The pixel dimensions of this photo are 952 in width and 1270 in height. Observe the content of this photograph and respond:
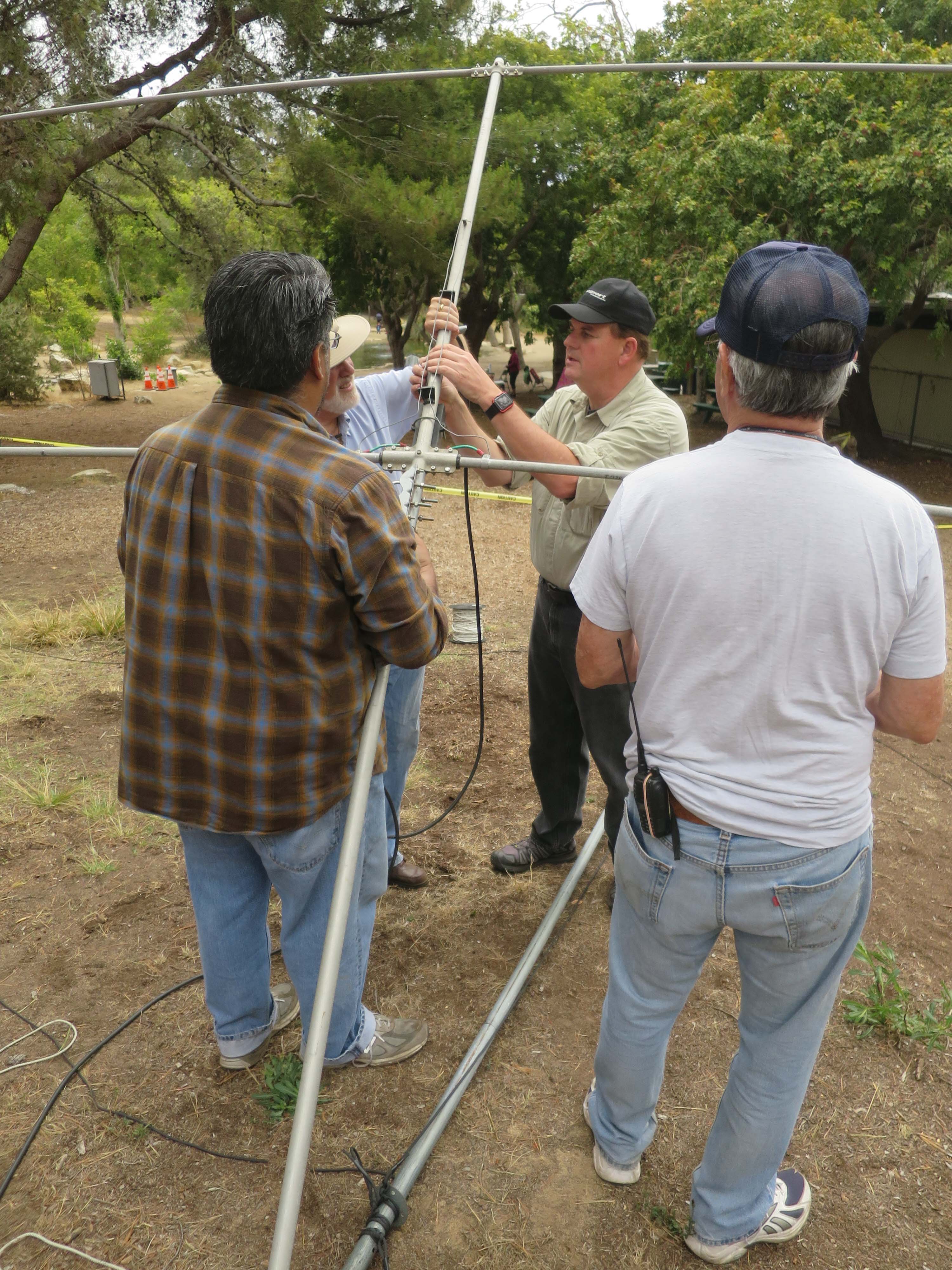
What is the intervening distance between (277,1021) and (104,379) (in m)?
19.2

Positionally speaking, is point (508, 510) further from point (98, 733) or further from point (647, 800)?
point (647, 800)

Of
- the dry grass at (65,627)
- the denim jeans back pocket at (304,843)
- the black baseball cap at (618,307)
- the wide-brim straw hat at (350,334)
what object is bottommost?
the dry grass at (65,627)

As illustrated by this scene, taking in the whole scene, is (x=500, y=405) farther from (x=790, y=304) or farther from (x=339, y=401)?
(x=790, y=304)

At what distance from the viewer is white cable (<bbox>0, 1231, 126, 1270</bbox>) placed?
192 cm

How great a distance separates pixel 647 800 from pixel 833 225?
1019 centimetres

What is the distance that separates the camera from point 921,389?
45.1 feet

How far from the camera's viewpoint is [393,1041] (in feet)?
8.20

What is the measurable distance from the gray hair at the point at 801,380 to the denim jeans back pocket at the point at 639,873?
0.77m

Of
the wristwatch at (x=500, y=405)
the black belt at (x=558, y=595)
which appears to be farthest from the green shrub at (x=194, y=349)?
the wristwatch at (x=500, y=405)

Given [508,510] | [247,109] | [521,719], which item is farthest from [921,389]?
[521,719]

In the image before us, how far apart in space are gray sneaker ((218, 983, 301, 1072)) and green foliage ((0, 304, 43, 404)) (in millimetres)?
17281

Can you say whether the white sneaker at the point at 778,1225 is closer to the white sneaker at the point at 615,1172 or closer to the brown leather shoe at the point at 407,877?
the white sneaker at the point at 615,1172

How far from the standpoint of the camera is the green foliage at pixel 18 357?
16.9m

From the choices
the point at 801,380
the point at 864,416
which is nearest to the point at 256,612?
the point at 801,380
